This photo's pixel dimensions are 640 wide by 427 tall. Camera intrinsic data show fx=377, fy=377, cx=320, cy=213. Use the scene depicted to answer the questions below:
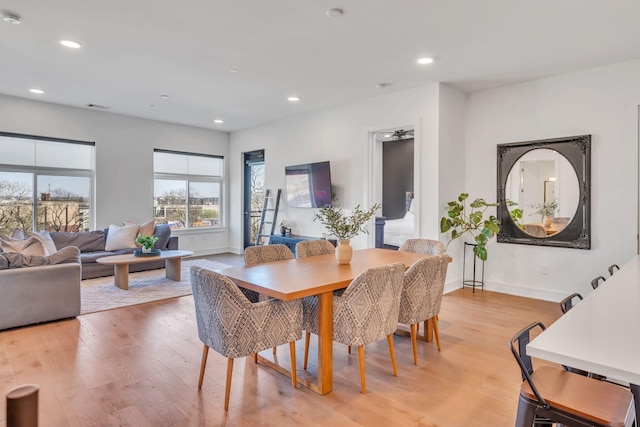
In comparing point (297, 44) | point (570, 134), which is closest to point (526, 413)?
point (297, 44)

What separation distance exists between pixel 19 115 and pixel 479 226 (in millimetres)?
7193

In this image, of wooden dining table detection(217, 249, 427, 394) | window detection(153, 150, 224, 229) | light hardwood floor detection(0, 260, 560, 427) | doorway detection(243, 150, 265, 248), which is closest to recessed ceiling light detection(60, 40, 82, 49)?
light hardwood floor detection(0, 260, 560, 427)

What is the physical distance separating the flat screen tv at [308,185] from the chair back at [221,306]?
407cm

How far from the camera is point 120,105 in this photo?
631 cm

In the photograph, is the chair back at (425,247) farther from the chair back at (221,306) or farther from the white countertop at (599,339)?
the chair back at (221,306)

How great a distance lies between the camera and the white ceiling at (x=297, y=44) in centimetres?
306

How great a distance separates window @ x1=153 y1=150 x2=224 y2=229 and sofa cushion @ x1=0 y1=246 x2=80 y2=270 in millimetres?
3608

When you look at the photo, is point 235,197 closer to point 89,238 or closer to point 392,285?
point 89,238

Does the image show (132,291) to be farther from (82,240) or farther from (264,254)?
(264,254)

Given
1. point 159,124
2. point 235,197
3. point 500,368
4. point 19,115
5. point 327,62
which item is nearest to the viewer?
point 500,368

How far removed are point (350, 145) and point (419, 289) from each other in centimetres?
358

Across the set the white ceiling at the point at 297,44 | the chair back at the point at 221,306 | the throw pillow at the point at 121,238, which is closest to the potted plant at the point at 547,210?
the white ceiling at the point at 297,44

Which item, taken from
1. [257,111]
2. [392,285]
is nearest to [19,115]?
[257,111]

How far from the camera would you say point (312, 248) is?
3701 mm
